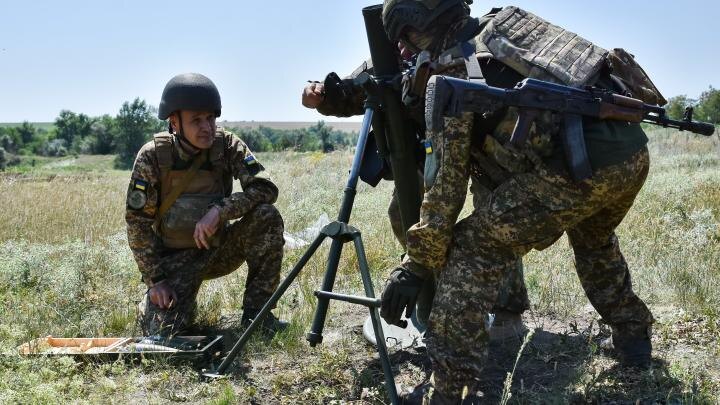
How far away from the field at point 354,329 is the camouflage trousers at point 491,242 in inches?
22.5

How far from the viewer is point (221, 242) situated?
5.15 metres

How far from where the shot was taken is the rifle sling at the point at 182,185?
16.3 feet

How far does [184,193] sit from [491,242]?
2555mm

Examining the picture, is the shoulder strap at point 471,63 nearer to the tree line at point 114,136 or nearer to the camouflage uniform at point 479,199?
the camouflage uniform at point 479,199

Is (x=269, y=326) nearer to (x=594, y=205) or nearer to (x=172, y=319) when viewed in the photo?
(x=172, y=319)

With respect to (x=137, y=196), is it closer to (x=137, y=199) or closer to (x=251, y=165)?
(x=137, y=199)

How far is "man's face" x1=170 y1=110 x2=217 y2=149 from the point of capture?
4.88 m

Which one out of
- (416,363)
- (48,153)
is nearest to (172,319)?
(416,363)

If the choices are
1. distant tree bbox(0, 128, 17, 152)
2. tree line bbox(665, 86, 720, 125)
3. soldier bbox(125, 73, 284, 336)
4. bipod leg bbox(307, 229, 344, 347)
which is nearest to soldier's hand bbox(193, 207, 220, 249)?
soldier bbox(125, 73, 284, 336)

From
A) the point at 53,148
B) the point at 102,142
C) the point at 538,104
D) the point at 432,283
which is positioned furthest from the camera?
the point at 53,148

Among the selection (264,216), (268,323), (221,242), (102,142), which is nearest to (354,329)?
(268,323)

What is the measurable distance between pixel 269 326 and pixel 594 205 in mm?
2445

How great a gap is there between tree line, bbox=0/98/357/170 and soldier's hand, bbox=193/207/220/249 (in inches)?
1239

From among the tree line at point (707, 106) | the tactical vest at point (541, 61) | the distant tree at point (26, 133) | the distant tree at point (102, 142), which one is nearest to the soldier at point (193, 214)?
the tactical vest at point (541, 61)
